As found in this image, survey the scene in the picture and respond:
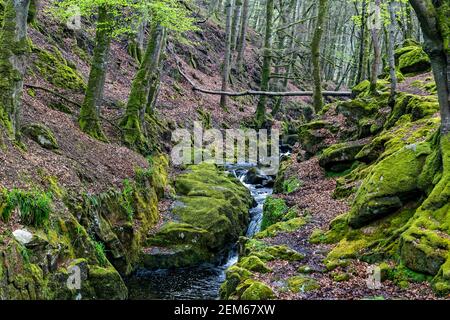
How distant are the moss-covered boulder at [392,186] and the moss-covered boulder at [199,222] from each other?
17.5 ft

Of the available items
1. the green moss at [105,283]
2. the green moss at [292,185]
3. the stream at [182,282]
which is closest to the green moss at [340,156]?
the green moss at [292,185]

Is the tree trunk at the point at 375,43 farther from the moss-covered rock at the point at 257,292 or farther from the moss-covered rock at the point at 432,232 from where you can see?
the moss-covered rock at the point at 257,292

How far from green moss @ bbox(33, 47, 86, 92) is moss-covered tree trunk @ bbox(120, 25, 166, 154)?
2.07 metres

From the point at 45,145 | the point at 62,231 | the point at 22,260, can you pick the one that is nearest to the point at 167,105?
the point at 45,145

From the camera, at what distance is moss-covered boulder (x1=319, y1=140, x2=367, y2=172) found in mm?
14016

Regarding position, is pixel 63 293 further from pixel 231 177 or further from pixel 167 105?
pixel 167 105

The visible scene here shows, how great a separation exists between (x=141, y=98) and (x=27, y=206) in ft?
30.6

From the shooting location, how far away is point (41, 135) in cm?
1145

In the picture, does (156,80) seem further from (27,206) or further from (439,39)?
(439,39)

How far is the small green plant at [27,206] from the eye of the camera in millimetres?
7734

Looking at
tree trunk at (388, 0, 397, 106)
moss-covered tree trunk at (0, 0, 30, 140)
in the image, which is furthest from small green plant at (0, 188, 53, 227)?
tree trunk at (388, 0, 397, 106)

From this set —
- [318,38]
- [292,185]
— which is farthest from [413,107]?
[318,38]

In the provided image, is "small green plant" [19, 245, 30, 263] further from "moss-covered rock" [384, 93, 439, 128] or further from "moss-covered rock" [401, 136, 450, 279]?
"moss-covered rock" [384, 93, 439, 128]

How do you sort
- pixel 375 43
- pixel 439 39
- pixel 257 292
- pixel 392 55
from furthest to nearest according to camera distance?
pixel 375 43, pixel 392 55, pixel 439 39, pixel 257 292
